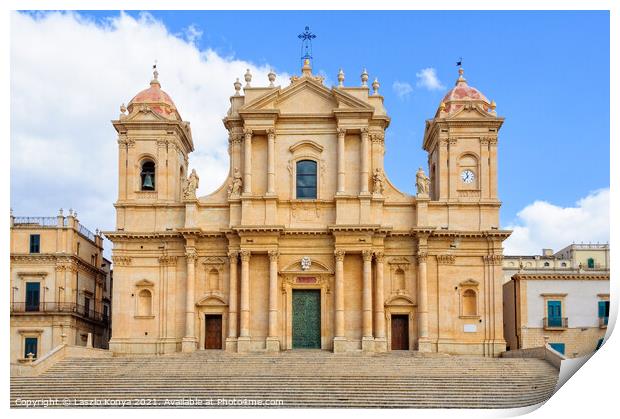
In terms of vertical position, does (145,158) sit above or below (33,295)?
above

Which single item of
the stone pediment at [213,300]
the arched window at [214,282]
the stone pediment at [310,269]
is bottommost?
the stone pediment at [213,300]

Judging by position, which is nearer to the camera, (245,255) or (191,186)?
(245,255)

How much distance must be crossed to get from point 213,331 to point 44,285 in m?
11.5

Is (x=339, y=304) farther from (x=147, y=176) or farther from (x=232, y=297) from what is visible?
(x=147, y=176)

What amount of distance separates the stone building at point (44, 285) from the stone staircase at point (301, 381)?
11.5m

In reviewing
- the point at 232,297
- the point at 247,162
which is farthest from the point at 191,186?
the point at 232,297

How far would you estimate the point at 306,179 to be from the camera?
1633 inches

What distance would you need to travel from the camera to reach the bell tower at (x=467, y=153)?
4159 cm

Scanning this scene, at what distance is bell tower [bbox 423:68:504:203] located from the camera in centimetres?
4159

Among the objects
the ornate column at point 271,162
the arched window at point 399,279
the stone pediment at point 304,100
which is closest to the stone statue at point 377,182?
the stone pediment at point 304,100

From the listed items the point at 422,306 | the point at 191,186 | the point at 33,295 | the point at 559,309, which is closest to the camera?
the point at 422,306

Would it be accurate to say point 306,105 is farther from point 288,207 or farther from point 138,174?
point 138,174

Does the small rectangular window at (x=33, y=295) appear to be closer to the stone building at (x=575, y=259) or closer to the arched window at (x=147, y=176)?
the arched window at (x=147, y=176)
